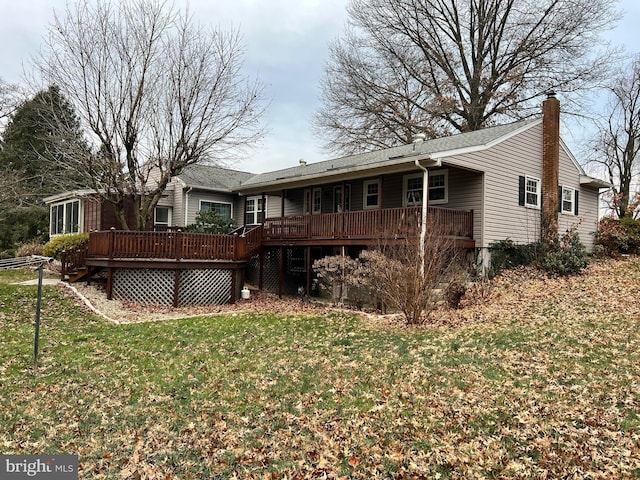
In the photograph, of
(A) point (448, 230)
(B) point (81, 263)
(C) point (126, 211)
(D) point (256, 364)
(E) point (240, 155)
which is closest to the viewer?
(D) point (256, 364)

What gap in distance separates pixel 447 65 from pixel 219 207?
54.9 ft

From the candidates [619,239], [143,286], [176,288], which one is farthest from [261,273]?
[619,239]

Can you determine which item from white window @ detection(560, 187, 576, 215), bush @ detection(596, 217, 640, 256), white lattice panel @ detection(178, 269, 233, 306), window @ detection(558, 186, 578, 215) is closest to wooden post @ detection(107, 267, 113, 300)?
white lattice panel @ detection(178, 269, 233, 306)

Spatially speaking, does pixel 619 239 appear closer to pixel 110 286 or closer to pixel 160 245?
pixel 160 245

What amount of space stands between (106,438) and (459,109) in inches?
1075

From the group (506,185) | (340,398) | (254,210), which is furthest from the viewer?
(254,210)

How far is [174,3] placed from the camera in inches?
637

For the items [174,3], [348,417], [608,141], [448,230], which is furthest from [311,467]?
[608,141]

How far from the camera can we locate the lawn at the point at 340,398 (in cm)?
419

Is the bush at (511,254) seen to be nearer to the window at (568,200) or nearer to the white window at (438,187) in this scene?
the white window at (438,187)

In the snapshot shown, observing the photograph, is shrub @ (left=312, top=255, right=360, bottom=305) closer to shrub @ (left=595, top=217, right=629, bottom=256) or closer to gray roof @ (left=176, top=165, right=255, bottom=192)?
gray roof @ (left=176, top=165, right=255, bottom=192)

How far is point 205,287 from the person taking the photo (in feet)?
47.4

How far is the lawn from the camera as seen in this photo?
13.7 ft

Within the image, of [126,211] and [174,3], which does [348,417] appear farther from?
[126,211]
